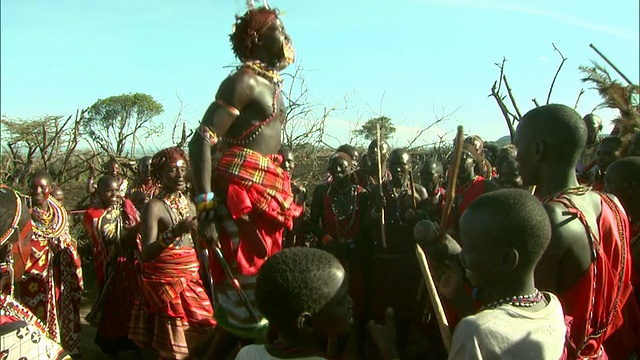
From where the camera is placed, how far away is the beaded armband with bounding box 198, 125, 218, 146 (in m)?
3.10

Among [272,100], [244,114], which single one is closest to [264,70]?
[272,100]

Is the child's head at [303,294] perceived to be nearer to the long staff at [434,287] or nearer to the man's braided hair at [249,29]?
the long staff at [434,287]

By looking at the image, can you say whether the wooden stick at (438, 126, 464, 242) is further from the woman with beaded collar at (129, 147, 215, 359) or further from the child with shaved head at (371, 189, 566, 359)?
the woman with beaded collar at (129, 147, 215, 359)

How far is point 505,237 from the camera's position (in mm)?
1940

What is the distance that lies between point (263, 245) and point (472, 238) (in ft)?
4.93

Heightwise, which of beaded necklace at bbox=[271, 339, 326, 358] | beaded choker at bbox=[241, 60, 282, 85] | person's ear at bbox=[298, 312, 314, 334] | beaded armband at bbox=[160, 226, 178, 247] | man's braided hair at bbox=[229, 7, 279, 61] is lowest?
beaded necklace at bbox=[271, 339, 326, 358]

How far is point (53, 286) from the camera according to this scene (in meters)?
5.68

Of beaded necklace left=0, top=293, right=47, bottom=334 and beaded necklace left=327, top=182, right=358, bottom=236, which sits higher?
beaded necklace left=0, top=293, right=47, bottom=334

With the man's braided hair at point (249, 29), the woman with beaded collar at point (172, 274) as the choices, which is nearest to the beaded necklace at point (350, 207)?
the woman with beaded collar at point (172, 274)

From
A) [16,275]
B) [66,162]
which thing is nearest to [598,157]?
[16,275]

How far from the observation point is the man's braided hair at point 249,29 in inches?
131

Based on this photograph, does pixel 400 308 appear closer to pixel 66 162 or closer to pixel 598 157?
pixel 598 157

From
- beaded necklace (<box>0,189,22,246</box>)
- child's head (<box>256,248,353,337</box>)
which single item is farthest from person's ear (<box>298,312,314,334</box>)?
beaded necklace (<box>0,189,22,246</box>)

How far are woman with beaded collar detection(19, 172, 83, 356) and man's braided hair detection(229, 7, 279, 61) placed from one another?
3.23 metres
